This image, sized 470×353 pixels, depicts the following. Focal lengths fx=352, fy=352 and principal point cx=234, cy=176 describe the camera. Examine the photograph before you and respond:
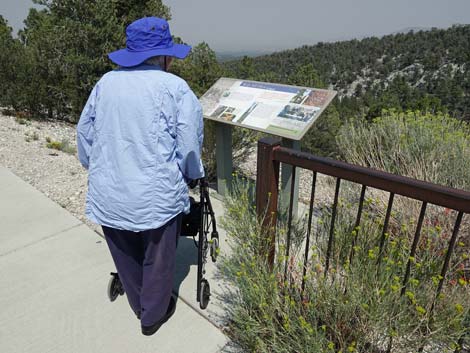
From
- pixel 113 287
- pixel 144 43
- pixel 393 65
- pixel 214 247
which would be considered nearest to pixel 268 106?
pixel 214 247

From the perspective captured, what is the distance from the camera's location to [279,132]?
3.37 m

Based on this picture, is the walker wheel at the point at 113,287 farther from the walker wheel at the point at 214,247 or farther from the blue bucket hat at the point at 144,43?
the blue bucket hat at the point at 144,43

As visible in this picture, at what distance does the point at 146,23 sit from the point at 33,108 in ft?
26.1

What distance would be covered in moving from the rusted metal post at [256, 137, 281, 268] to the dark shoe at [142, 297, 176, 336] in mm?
800

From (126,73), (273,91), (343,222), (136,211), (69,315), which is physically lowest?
(69,315)

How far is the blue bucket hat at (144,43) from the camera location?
1879 mm

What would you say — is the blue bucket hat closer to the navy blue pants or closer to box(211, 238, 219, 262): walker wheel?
the navy blue pants

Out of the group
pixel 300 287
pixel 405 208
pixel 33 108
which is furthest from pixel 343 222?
pixel 33 108

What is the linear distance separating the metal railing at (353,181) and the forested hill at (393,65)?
47575mm

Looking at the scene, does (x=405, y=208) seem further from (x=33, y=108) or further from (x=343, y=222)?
(x=33, y=108)

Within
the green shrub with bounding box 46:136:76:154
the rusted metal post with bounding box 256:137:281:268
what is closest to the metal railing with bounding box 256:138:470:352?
the rusted metal post with bounding box 256:137:281:268

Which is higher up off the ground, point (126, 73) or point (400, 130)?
point (126, 73)

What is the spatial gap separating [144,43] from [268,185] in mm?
1100

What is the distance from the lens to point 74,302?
8.59ft
